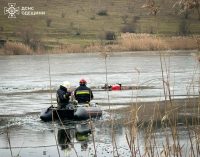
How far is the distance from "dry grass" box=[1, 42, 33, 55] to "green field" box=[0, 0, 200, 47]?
287 cm

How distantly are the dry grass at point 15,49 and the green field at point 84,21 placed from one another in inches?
113

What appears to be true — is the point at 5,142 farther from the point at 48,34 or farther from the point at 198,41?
the point at 48,34

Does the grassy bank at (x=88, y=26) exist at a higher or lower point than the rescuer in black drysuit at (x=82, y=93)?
higher

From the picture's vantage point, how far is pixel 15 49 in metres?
67.6

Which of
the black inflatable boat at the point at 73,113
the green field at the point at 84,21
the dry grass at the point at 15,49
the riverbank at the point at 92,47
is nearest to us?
the black inflatable boat at the point at 73,113

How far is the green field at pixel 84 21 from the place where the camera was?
3093 inches

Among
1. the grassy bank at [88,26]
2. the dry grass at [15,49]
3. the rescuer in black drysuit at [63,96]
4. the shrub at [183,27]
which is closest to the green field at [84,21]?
the grassy bank at [88,26]

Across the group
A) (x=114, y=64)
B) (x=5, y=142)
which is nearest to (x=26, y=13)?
(x=114, y=64)

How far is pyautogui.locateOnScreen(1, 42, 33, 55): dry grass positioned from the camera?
6775 centimetres

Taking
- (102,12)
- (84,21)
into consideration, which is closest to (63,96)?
(84,21)

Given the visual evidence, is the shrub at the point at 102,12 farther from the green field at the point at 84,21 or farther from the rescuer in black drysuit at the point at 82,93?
the rescuer in black drysuit at the point at 82,93

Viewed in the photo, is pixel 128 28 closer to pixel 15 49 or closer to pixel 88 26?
pixel 88 26

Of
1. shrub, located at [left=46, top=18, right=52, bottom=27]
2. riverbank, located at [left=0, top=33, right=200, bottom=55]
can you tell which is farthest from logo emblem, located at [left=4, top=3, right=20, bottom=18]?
riverbank, located at [left=0, top=33, right=200, bottom=55]

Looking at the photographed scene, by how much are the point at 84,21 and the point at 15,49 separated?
24226 millimetres
